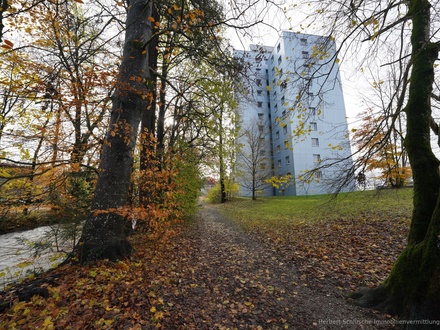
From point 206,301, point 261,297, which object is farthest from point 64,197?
point 261,297

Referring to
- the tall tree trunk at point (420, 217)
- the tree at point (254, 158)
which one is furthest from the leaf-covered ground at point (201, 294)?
the tree at point (254, 158)

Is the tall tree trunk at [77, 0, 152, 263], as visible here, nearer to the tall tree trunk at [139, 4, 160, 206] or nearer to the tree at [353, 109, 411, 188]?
the tall tree trunk at [139, 4, 160, 206]

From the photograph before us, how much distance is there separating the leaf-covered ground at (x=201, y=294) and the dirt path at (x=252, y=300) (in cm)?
1

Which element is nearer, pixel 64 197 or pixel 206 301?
pixel 206 301

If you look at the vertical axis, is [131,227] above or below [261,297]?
above

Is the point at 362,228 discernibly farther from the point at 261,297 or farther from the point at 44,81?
the point at 44,81

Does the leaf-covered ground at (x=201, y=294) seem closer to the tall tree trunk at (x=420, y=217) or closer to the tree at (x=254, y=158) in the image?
the tall tree trunk at (x=420, y=217)

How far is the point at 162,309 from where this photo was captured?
9.14 ft

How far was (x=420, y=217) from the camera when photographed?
2588 millimetres

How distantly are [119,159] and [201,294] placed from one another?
301cm

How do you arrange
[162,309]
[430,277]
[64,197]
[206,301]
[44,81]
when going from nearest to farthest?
[430,277] → [162,309] → [206,301] → [64,197] → [44,81]

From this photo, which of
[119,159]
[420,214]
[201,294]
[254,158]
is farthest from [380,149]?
[254,158]

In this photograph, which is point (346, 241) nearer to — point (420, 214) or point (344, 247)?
point (344, 247)

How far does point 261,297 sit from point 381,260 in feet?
10.5
